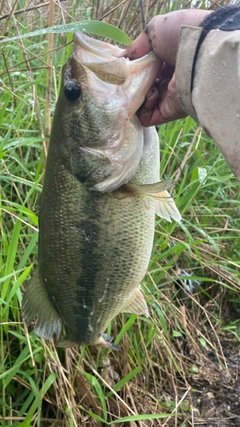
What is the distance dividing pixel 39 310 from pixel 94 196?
0.45m

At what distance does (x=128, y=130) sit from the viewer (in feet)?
4.70

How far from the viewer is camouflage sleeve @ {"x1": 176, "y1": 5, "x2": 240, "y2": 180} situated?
1.17 metres

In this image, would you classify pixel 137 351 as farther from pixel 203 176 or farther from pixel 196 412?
pixel 203 176

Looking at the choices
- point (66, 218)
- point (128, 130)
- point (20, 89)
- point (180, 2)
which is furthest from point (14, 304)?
point (180, 2)

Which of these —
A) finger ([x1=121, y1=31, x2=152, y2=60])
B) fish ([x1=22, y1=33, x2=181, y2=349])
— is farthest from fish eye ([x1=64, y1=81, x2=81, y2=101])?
finger ([x1=121, y1=31, x2=152, y2=60])

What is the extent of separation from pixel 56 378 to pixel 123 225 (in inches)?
31.5

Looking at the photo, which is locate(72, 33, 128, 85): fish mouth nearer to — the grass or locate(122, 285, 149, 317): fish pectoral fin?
the grass

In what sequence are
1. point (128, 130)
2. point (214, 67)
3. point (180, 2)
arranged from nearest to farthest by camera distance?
point (214, 67) < point (128, 130) < point (180, 2)

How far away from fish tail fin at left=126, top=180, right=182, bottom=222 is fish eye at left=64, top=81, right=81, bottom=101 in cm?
32

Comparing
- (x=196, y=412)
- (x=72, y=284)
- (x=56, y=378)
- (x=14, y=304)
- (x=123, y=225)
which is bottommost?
(x=196, y=412)

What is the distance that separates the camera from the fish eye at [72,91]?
1401mm

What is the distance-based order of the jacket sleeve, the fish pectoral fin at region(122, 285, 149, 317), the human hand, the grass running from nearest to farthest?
1. the jacket sleeve
2. the human hand
3. the fish pectoral fin at region(122, 285, 149, 317)
4. the grass

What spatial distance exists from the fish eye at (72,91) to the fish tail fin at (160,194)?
0.32 meters

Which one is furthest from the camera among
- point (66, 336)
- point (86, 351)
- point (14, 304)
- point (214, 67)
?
point (86, 351)
